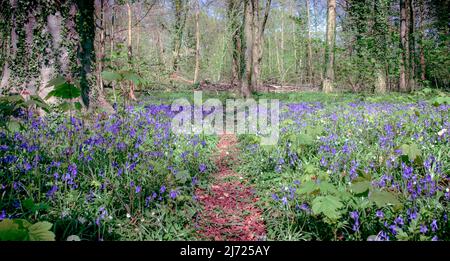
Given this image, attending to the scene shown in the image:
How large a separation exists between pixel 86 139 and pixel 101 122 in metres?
1.04

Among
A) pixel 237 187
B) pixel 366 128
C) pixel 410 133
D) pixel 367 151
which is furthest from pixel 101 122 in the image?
pixel 410 133

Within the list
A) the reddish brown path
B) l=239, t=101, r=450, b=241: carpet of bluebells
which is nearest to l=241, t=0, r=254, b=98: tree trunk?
l=239, t=101, r=450, b=241: carpet of bluebells

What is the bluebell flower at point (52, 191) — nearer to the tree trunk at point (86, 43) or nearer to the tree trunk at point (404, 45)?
the tree trunk at point (86, 43)

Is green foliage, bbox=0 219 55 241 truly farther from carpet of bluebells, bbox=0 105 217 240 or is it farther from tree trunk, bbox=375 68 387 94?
tree trunk, bbox=375 68 387 94

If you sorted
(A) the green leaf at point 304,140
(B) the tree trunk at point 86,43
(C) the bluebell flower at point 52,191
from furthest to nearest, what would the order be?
(B) the tree trunk at point 86,43 → (A) the green leaf at point 304,140 → (C) the bluebell flower at point 52,191

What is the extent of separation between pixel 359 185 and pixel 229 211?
1.59 metres

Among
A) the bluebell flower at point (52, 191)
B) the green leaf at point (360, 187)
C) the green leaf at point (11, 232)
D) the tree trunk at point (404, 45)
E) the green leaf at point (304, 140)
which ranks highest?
the tree trunk at point (404, 45)

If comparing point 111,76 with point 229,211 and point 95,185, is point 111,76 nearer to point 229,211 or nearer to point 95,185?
point 95,185

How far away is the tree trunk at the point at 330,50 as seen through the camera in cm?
1717

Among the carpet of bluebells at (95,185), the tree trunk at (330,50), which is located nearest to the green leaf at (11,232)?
the carpet of bluebells at (95,185)

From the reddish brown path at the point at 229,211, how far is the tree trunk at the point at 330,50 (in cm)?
1391

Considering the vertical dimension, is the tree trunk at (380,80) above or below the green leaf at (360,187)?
above

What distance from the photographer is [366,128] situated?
5.41 meters

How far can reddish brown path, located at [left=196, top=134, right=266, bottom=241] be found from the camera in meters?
2.93
